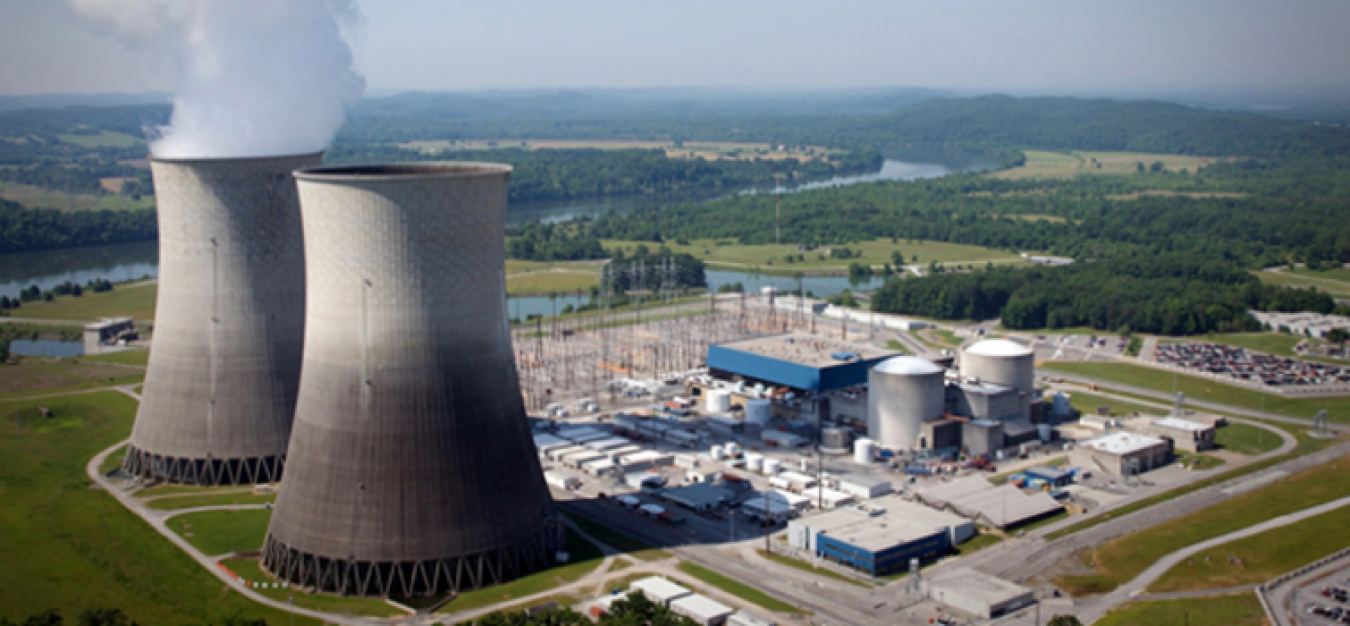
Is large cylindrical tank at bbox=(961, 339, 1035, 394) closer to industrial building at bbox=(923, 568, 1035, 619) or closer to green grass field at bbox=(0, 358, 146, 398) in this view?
industrial building at bbox=(923, 568, 1035, 619)

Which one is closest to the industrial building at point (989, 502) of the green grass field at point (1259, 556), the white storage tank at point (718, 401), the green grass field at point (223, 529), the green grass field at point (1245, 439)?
the green grass field at point (1259, 556)

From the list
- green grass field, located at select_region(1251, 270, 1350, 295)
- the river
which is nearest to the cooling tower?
the river

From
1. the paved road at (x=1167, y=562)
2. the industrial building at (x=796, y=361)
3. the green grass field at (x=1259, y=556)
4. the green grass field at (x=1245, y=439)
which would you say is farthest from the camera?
the industrial building at (x=796, y=361)

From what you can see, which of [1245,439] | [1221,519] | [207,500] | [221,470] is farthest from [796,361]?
[207,500]

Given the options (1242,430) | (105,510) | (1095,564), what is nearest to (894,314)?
(1242,430)

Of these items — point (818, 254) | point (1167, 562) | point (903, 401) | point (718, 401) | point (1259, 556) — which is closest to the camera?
point (1167, 562)

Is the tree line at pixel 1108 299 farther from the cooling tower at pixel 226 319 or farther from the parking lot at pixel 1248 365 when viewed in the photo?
the cooling tower at pixel 226 319

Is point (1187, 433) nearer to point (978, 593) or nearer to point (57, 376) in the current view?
point (978, 593)
